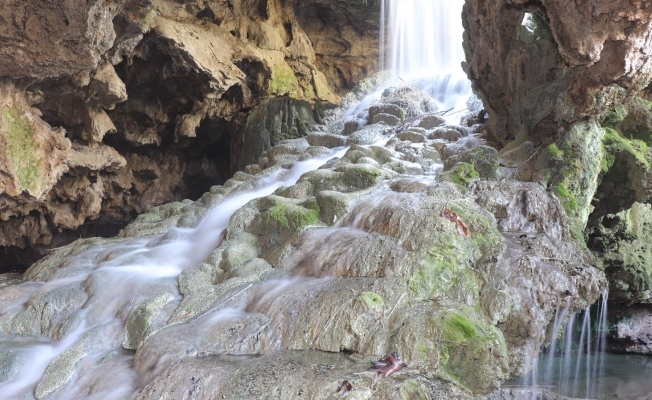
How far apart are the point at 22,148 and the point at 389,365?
7647mm

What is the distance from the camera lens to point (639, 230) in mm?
9508

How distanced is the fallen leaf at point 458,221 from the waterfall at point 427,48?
40.2 feet

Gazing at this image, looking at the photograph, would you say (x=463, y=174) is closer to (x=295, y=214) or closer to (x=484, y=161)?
(x=484, y=161)

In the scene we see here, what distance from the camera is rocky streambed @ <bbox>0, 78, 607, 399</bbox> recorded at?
417cm

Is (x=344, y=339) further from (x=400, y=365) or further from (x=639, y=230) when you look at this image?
(x=639, y=230)

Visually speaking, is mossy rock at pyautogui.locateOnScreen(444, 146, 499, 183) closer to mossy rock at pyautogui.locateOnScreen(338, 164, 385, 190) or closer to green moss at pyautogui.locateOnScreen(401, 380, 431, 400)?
mossy rock at pyautogui.locateOnScreen(338, 164, 385, 190)

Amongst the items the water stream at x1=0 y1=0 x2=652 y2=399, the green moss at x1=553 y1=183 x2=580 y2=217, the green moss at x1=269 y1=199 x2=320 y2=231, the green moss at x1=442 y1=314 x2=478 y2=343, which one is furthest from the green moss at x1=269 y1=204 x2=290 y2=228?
the green moss at x1=553 y1=183 x2=580 y2=217

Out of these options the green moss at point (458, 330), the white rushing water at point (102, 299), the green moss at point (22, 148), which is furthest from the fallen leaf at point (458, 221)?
the green moss at point (22, 148)

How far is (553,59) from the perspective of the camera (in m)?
9.02

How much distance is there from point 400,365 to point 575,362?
20.3ft

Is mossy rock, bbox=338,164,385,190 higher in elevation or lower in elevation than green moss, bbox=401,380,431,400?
higher

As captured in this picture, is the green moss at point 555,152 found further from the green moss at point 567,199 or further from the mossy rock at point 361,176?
the mossy rock at point 361,176

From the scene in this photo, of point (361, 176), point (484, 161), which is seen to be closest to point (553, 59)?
point (484, 161)

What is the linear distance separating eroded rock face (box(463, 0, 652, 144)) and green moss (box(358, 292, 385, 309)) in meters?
4.84
